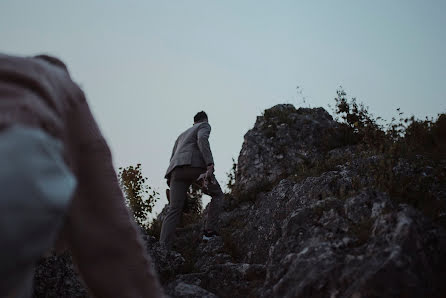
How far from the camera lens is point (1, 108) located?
708 mm

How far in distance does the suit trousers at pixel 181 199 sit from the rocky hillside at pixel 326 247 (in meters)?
0.40

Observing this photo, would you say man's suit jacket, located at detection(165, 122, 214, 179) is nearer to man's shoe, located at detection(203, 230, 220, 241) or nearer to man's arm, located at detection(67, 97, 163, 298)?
man's shoe, located at detection(203, 230, 220, 241)

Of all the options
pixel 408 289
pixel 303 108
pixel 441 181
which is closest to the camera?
pixel 408 289

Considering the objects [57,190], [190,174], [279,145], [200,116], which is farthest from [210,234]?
[57,190]

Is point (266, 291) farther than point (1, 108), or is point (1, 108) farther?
point (266, 291)

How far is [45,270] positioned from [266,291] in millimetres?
2584

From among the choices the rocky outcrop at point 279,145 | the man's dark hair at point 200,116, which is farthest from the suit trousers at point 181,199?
the rocky outcrop at point 279,145

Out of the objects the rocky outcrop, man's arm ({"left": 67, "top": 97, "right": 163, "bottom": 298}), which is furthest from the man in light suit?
man's arm ({"left": 67, "top": 97, "right": 163, "bottom": 298})

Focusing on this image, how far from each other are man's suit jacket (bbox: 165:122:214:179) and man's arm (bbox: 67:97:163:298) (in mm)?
6947

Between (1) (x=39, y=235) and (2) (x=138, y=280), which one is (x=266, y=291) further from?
(1) (x=39, y=235)

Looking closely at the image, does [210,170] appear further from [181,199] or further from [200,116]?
[200,116]

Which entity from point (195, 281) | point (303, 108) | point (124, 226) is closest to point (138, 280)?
point (124, 226)

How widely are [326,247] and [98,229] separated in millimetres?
2703

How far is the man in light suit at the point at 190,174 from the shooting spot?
7.86m
